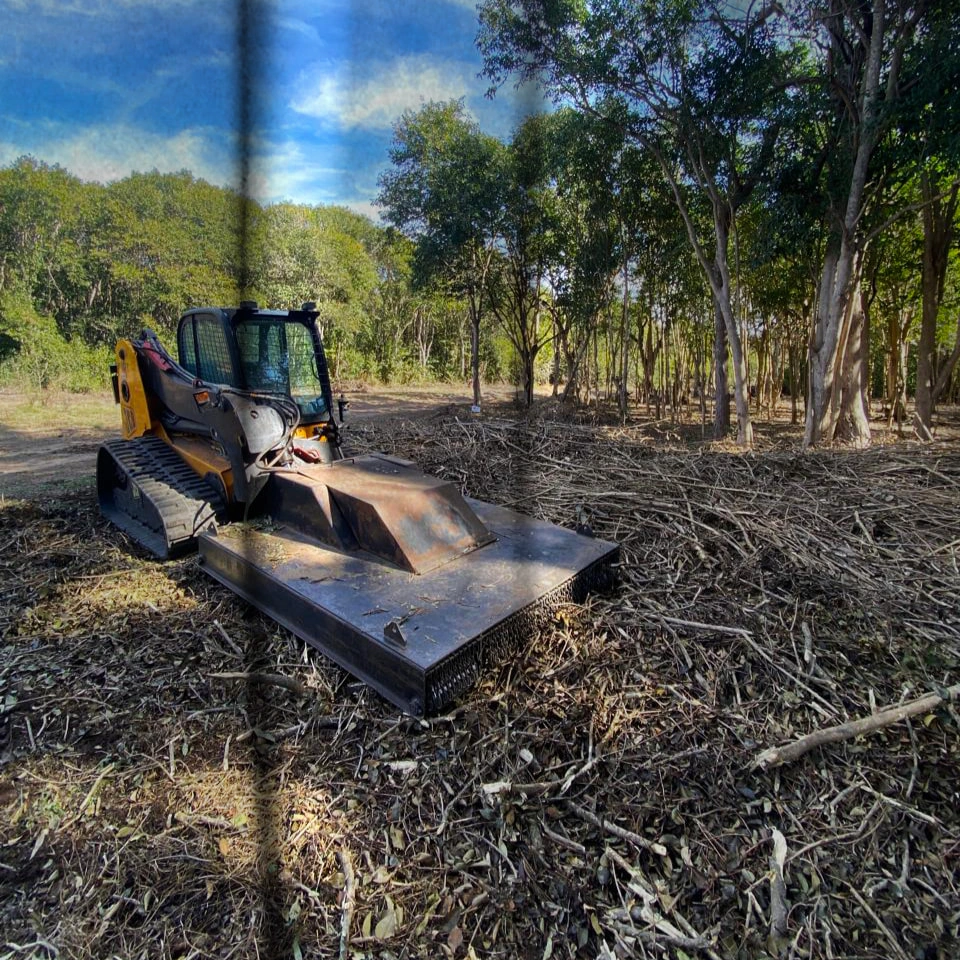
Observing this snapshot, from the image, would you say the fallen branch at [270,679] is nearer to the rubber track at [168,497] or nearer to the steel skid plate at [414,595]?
the steel skid plate at [414,595]

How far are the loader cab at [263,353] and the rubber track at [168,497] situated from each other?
0.73 meters

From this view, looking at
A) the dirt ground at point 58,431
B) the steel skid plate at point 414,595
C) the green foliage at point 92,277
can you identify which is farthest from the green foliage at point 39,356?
the steel skid plate at point 414,595

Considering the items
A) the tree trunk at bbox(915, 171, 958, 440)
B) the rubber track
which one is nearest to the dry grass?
the rubber track

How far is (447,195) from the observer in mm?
10984

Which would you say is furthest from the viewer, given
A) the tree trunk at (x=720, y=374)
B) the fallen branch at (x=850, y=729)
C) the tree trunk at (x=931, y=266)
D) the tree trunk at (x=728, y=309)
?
the tree trunk at (x=720, y=374)

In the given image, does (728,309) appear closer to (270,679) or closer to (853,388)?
(853,388)

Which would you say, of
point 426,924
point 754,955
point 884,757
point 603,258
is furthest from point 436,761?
point 603,258

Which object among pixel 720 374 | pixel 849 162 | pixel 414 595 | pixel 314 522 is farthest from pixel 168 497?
pixel 720 374

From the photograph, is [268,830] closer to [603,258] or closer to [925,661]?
[925,661]

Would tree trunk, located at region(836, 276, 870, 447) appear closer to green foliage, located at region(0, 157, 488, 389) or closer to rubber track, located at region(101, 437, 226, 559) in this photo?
rubber track, located at region(101, 437, 226, 559)

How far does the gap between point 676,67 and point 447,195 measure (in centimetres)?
497

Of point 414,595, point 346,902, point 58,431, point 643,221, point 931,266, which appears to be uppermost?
point 643,221

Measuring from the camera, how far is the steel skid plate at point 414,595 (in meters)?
2.10

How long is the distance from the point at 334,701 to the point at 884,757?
6.93ft
